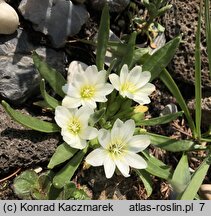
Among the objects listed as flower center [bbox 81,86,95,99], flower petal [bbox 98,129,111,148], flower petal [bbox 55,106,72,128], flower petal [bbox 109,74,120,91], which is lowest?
flower petal [bbox 98,129,111,148]

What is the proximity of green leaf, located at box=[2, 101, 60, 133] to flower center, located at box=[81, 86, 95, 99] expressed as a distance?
260 millimetres

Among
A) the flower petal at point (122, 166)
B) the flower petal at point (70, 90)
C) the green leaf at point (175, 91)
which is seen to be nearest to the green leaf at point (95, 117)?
the flower petal at point (70, 90)

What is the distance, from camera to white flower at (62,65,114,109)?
2.39m

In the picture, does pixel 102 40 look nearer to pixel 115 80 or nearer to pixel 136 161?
pixel 115 80

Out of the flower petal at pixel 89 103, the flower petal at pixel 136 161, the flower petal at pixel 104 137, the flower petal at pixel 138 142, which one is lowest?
the flower petal at pixel 136 161

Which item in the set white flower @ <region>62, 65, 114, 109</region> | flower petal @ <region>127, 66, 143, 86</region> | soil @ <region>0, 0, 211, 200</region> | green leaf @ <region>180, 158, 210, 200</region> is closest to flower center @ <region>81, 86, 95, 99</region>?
white flower @ <region>62, 65, 114, 109</region>

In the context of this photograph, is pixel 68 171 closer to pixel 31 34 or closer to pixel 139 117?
pixel 139 117

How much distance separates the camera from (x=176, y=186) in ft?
8.41

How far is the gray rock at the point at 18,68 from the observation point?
254cm

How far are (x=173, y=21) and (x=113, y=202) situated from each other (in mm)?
1268

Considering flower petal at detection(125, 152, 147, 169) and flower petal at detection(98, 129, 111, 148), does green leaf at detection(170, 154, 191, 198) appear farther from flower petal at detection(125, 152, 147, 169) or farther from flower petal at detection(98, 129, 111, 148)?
flower petal at detection(98, 129, 111, 148)

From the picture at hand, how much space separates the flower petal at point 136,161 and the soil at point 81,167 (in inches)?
15.1

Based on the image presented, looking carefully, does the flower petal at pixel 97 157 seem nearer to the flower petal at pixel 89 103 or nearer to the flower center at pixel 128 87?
the flower petal at pixel 89 103

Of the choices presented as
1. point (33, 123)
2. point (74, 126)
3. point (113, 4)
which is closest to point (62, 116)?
point (74, 126)
